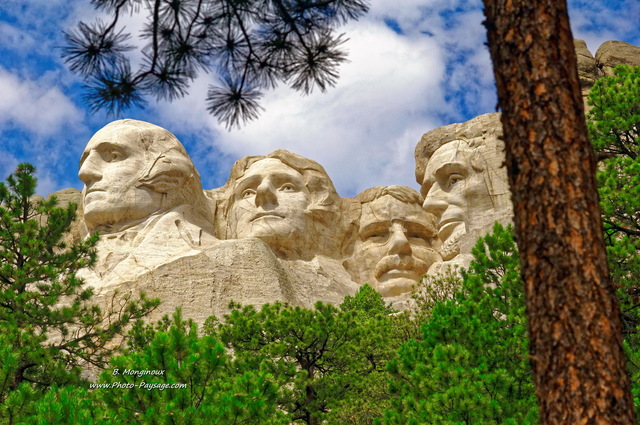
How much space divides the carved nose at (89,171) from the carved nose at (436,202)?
10214 millimetres

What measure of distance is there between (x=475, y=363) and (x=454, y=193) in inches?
664

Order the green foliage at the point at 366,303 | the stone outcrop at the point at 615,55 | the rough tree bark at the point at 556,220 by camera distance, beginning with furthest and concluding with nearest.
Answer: the stone outcrop at the point at 615,55, the green foliage at the point at 366,303, the rough tree bark at the point at 556,220

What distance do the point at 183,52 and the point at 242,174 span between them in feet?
73.8

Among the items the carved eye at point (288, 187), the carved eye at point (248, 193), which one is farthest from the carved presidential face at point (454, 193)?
the carved eye at point (248, 193)

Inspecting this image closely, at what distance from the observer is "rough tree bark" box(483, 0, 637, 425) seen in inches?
211

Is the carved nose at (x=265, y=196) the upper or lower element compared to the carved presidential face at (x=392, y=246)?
upper

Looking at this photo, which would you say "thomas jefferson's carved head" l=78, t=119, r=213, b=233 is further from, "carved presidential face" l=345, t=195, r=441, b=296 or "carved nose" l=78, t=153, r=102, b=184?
"carved presidential face" l=345, t=195, r=441, b=296

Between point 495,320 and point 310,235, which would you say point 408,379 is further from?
point 310,235

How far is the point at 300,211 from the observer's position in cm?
2959

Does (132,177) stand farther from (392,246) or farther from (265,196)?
(392,246)

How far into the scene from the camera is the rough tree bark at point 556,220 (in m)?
5.36

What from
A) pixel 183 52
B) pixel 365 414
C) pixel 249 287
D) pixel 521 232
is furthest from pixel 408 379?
pixel 249 287

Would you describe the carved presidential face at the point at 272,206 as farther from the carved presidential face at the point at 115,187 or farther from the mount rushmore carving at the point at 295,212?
the carved presidential face at the point at 115,187

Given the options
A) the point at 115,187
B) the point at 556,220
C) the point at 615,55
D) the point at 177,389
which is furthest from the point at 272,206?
the point at 556,220
